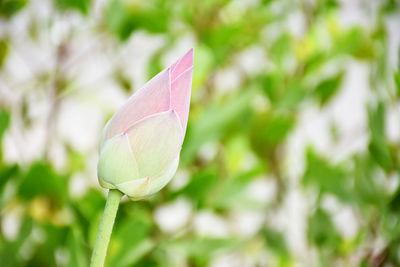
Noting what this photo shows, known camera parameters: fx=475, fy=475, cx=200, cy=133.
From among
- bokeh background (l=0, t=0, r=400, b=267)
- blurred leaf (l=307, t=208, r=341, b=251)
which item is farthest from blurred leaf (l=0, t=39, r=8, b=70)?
blurred leaf (l=307, t=208, r=341, b=251)

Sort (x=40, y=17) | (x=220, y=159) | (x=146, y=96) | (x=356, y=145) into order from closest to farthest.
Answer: (x=146, y=96) → (x=220, y=159) → (x=40, y=17) → (x=356, y=145)

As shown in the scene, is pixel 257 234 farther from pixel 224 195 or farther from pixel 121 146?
pixel 121 146

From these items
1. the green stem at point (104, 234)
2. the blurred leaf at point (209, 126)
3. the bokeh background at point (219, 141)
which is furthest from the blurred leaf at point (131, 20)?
the green stem at point (104, 234)

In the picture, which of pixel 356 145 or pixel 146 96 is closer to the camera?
pixel 146 96

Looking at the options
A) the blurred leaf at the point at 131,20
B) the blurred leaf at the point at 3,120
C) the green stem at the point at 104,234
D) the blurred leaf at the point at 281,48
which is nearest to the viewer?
the green stem at the point at 104,234

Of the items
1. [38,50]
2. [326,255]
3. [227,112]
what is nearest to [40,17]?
[38,50]

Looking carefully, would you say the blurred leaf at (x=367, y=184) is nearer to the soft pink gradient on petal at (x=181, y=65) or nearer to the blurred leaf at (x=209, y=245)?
the blurred leaf at (x=209, y=245)
